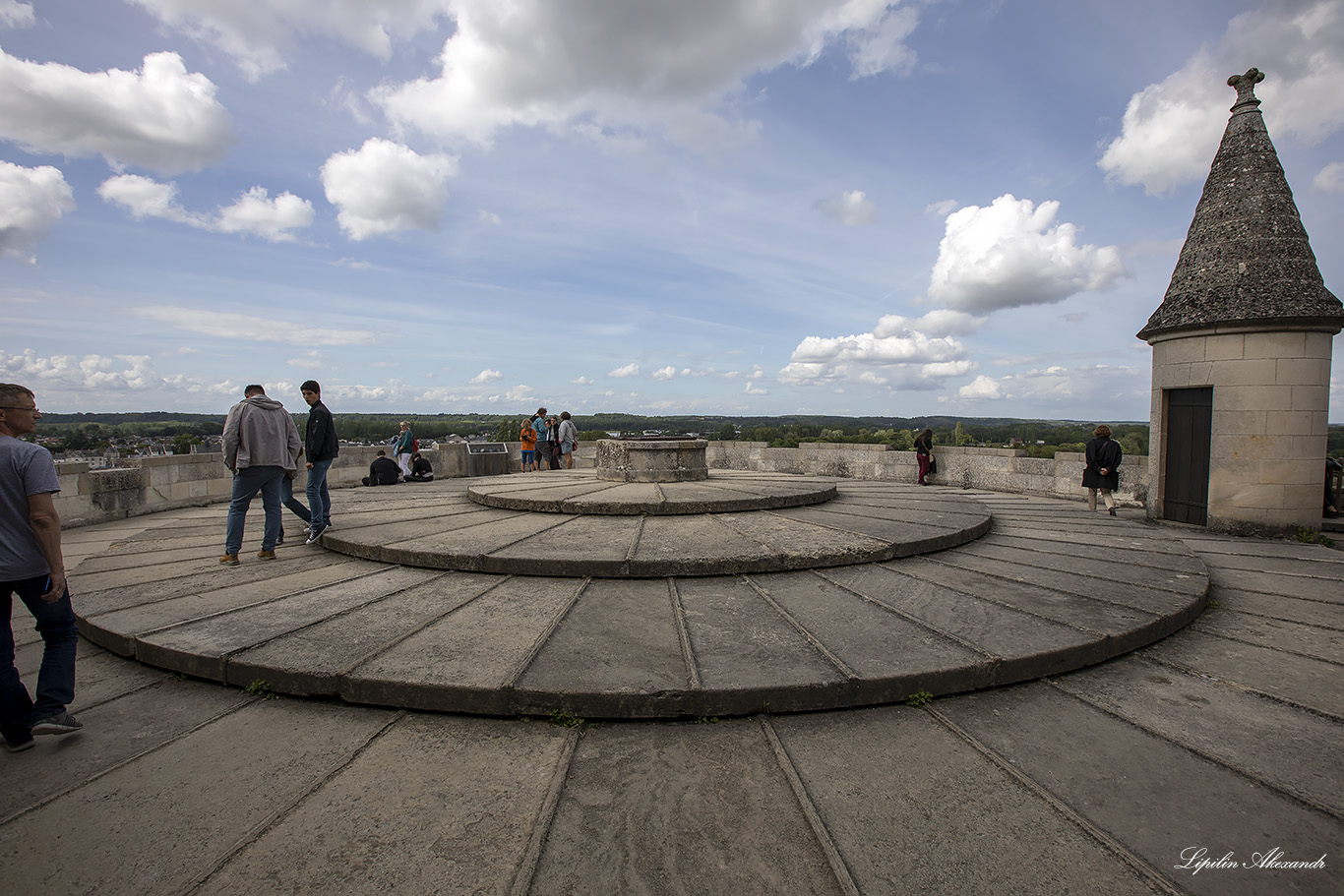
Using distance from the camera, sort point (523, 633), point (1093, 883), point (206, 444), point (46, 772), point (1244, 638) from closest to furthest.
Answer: point (1093, 883) < point (46, 772) < point (523, 633) < point (1244, 638) < point (206, 444)

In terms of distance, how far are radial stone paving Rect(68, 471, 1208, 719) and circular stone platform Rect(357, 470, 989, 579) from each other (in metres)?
0.03

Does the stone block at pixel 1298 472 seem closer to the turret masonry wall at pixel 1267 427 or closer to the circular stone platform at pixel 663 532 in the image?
the turret masonry wall at pixel 1267 427

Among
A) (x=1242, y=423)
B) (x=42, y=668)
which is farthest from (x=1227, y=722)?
(x=1242, y=423)

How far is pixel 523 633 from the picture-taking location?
3518 millimetres

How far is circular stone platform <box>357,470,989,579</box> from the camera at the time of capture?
15.3 ft

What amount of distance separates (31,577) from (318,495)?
3269 mm

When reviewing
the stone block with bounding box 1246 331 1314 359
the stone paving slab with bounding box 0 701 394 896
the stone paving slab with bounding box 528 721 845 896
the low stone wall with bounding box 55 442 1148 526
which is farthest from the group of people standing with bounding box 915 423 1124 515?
the stone paving slab with bounding box 0 701 394 896

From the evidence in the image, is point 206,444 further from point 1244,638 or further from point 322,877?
point 1244,638

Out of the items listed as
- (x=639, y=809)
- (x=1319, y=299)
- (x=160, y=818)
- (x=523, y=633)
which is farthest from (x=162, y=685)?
(x=1319, y=299)

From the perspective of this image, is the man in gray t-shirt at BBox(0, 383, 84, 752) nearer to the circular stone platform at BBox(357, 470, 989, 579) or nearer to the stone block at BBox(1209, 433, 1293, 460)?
the circular stone platform at BBox(357, 470, 989, 579)

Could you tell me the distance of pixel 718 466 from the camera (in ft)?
53.5

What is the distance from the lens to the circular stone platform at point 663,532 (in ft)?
15.3

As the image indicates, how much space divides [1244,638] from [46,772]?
267 inches

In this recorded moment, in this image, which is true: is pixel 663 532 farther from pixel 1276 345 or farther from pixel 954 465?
pixel 954 465
